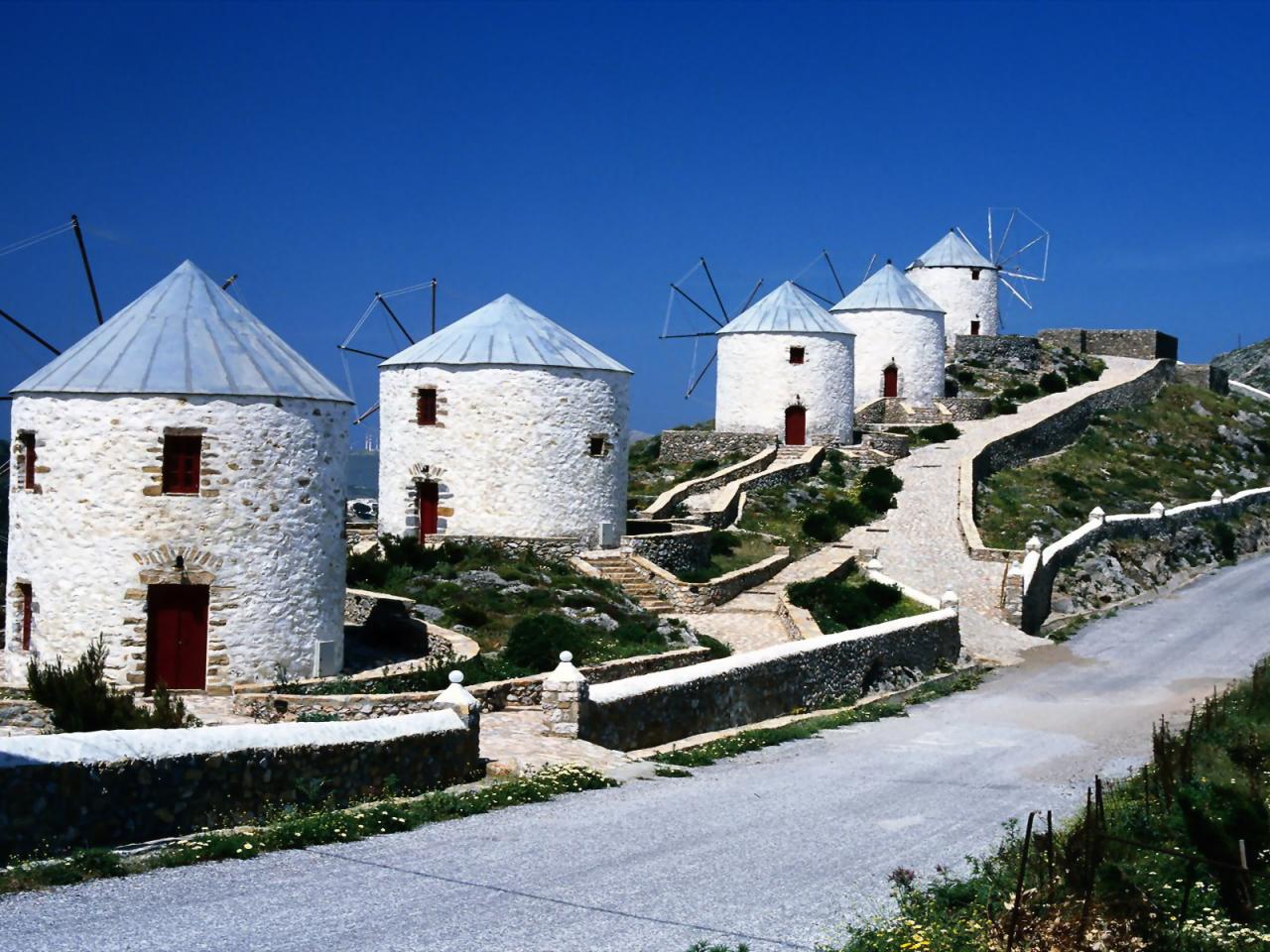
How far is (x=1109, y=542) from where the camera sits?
41.9 m

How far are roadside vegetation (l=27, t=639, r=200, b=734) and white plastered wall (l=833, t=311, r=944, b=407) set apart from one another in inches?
1579

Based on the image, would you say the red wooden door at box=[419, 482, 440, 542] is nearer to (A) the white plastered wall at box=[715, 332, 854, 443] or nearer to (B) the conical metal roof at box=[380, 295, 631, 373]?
(B) the conical metal roof at box=[380, 295, 631, 373]

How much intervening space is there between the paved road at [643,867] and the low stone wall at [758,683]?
4.57 feet

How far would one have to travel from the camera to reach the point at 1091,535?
4119cm

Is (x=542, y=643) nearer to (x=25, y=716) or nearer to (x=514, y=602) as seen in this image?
(x=514, y=602)

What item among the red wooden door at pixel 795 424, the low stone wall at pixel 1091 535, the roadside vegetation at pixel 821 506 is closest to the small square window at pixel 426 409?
the roadside vegetation at pixel 821 506

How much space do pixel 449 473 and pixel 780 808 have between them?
1945 cm

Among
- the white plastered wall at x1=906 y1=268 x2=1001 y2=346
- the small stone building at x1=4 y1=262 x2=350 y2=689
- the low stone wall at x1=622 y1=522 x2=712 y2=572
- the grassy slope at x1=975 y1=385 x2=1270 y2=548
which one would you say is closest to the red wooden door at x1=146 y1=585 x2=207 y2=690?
the small stone building at x1=4 y1=262 x2=350 y2=689

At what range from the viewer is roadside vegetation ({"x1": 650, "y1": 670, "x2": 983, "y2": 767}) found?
60.6 ft

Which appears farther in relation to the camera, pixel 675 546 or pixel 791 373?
pixel 791 373

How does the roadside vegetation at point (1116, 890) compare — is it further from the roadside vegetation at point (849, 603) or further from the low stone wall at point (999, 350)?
the low stone wall at point (999, 350)

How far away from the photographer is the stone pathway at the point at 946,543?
32594 mm

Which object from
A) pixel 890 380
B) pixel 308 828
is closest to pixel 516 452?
pixel 308 828

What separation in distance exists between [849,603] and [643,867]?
64.7 feet
